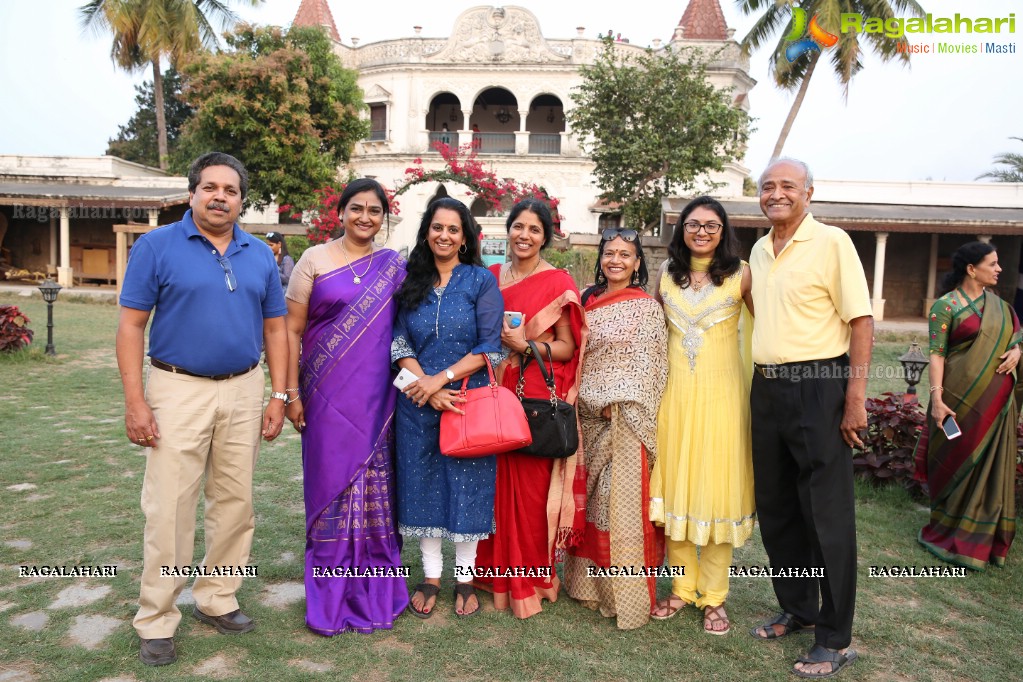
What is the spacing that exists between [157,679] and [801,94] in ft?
65.5

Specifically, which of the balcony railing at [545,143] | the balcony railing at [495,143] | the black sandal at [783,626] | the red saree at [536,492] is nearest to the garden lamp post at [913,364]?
the black sandal at [783,626]

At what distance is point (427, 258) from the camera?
10.5ft

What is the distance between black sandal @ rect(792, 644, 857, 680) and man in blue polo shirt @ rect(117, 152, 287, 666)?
235 cm

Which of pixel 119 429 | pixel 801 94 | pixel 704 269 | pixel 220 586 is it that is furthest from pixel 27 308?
pixel 801 94

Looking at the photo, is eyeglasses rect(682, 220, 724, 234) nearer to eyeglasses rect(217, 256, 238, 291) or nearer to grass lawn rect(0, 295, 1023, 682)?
grass lawn rect(0, 295, 1023, 682)

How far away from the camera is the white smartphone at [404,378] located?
118 inches

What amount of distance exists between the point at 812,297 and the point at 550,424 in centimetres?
118

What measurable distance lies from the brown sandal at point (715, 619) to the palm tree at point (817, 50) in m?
17.8

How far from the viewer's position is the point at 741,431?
3.14 metres

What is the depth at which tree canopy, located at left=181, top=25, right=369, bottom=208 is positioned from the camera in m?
20.5

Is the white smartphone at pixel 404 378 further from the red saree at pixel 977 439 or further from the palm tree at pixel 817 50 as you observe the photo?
the palm tree at pixel 817 50

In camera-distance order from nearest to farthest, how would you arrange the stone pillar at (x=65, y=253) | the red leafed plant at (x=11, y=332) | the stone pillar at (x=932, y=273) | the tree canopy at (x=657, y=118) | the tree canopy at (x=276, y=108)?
the red leafed plant at (x=11, y=332)
the tree canopy at (x=657, y=118)
the stone pillar at (x=932, y=273)
the stone pillar at (x=65, y=253)
the tree canopy at (x=276, y=108)

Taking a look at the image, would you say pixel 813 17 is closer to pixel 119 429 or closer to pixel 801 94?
pixel 801 94

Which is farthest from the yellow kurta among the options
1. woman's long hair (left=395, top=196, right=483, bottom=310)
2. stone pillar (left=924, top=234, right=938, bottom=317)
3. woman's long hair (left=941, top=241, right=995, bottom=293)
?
stone pillar (left=924, top=234, right=938, bottom=317)
